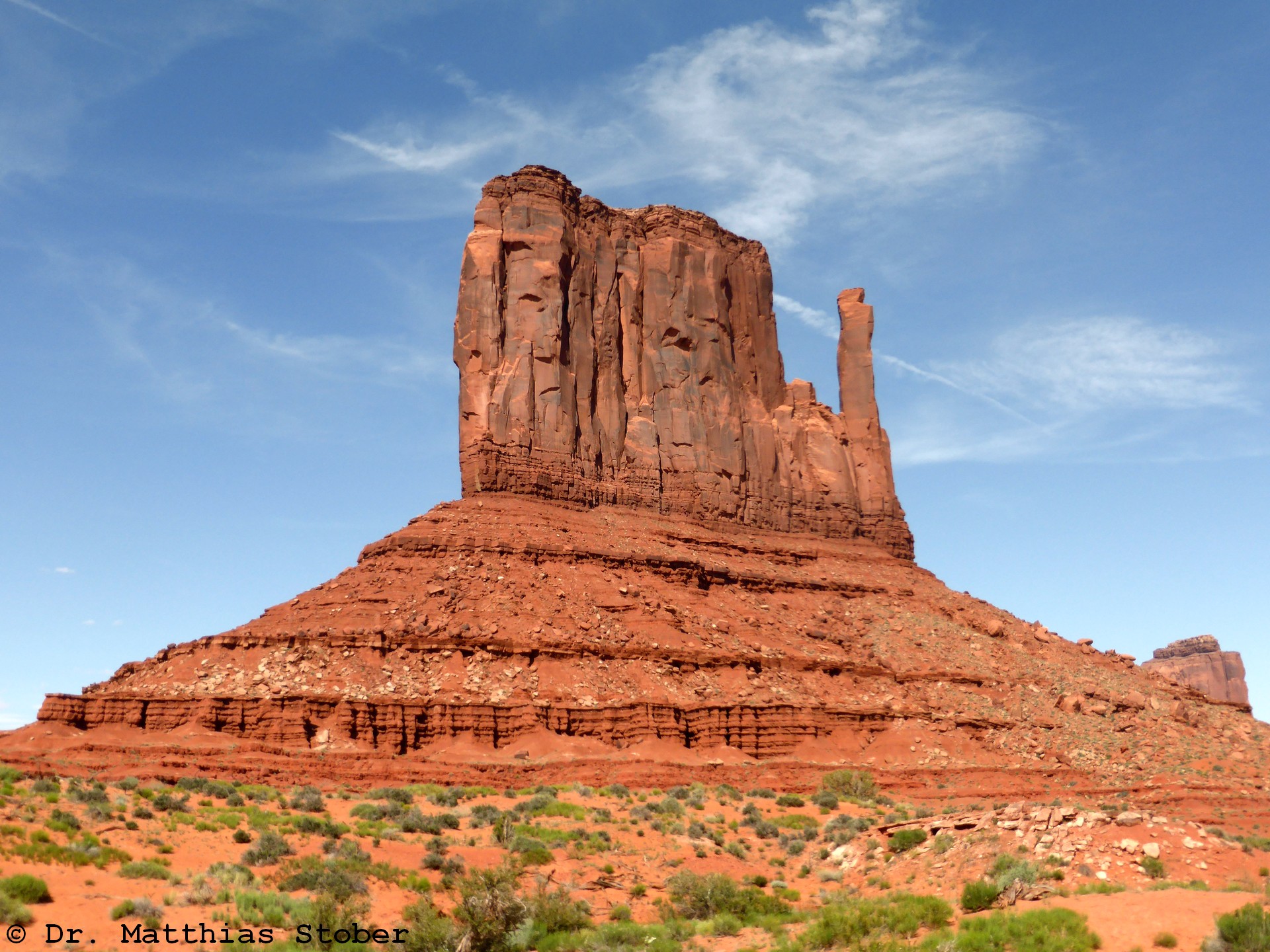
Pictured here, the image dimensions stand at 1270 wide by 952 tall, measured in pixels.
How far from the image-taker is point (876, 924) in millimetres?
21234

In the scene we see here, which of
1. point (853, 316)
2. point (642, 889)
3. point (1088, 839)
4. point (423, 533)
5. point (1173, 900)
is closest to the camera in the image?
point (1173, 900)

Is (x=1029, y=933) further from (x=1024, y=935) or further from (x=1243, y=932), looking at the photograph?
(x=1243, y=932)

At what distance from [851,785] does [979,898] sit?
24710 mm

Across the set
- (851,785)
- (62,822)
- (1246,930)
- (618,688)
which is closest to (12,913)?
(62,822)

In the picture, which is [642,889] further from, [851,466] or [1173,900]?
[851,466]

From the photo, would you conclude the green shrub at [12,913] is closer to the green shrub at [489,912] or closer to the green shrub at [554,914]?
the green shrub at [489,912]

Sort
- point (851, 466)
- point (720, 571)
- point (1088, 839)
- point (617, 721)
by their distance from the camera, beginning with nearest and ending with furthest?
point (1088, 839) → point (617, 721) → point (720, 571) → point (851, 466)

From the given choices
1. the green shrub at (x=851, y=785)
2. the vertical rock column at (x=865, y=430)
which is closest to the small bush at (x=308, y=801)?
the green shrub at (x=851, y=785)

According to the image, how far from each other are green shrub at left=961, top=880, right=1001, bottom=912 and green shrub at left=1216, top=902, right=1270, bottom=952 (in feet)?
13.8

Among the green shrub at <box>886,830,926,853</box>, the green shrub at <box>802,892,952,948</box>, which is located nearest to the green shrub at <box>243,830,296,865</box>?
the green shrub at <box>802,892,952,948</box>

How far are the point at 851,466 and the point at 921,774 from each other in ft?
121

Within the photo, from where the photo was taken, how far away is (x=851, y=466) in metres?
83.3

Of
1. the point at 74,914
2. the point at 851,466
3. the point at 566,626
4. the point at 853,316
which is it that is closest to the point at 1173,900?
the point at 74,914

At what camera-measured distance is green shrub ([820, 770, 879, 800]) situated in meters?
45.0
